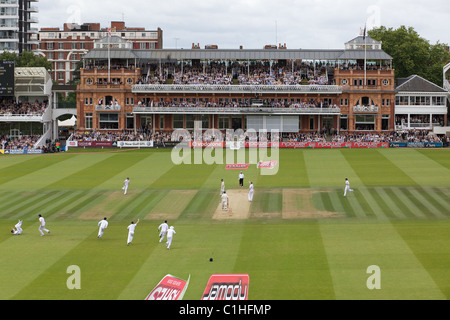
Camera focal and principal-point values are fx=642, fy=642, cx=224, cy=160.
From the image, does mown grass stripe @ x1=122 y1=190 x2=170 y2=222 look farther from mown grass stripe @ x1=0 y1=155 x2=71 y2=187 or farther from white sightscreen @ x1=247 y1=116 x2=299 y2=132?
white sightscreen @ x1=247 y1=116 x2=299 y2=132

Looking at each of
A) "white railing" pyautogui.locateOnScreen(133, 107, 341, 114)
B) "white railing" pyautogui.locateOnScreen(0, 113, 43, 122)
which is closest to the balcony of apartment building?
"white railing" pyautogui.locateOnScreen(133, 107, 341, 114)

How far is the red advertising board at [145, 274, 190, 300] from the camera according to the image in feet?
74.3

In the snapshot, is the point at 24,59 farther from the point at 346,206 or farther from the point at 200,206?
the point at 346,206

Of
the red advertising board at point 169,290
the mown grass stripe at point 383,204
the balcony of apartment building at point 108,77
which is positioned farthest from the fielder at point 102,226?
the balcony of apartment building at point 108,77

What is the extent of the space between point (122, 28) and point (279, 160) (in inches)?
3641

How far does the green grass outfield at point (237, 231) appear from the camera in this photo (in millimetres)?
25688

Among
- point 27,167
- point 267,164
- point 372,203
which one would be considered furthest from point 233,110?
point 372,203

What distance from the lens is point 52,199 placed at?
47.2m

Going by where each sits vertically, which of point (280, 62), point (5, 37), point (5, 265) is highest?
point (5, 37)

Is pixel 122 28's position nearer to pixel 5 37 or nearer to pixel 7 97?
pixel 5 37

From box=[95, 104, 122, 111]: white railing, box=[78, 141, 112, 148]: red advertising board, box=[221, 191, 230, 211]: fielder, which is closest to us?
box=[221, 191, 230, 211]: fielder

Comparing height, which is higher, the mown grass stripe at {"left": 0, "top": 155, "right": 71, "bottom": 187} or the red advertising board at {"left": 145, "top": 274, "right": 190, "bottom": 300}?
the mown grass stripe at {"left": 0, "top": 155, "right": 71, "bottom": 187}

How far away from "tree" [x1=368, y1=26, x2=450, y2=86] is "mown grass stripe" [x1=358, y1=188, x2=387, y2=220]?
68.9 meters

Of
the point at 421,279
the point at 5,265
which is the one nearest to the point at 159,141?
the point at 5,265
